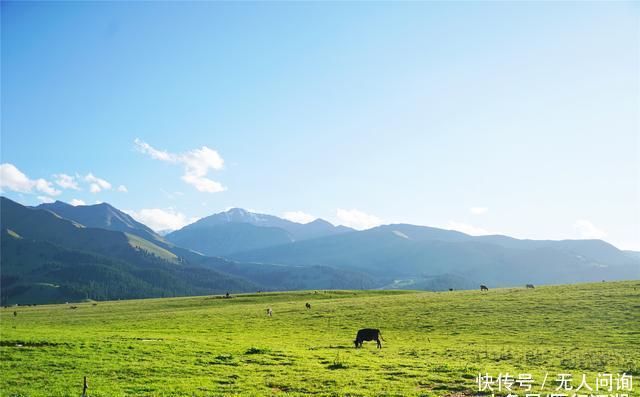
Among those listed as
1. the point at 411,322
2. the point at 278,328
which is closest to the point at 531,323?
the point at 411,322

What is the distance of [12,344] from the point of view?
115 ft

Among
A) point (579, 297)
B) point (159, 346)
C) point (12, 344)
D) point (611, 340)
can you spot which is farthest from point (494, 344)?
point (12, 344)

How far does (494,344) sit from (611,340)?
987 centimetres

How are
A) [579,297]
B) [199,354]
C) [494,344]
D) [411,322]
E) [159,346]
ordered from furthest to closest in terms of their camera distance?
[579,297]
[411,322]
[494,344]
[159,346]
[199,354]

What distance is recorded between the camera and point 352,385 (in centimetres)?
2125

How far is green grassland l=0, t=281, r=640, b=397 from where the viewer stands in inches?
860

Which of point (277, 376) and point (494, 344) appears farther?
point (494, 344)

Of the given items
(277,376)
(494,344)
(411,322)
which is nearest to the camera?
(277,376)

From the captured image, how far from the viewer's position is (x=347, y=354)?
31.5 metres

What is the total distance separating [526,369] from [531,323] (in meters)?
23.0

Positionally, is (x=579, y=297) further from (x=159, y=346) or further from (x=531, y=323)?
(x=159, y=346)

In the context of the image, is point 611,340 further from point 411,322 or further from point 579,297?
point 579,297

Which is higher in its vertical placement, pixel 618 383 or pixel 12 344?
pixel 618 383

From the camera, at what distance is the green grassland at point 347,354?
21844 millimetres
